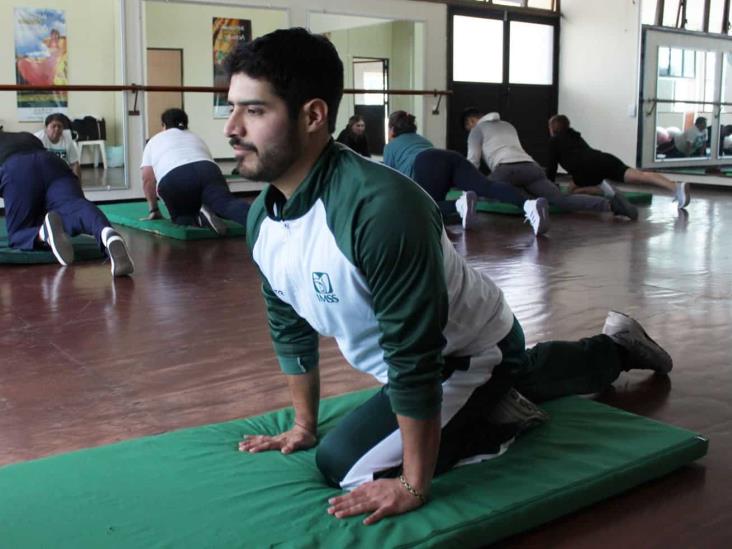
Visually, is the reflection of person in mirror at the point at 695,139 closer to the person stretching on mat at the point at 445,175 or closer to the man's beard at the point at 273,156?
the person stretching on mat at the point at 445,175

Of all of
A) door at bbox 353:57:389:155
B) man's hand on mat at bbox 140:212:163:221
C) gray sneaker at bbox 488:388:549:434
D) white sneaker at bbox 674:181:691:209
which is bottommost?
gray sneaker at bbox 488:388:549:434

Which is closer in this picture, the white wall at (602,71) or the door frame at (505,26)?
the door frame at (505,26)

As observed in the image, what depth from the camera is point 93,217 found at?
4.98 meters

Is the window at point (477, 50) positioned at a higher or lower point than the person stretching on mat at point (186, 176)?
higher

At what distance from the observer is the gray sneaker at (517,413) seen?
2168mm

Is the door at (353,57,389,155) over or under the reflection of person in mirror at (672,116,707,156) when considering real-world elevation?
over

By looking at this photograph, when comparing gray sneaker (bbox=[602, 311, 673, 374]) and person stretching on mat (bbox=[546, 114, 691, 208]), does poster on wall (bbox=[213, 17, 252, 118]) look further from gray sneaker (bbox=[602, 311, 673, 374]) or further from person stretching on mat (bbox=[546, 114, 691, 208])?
gray sneaker (bbox=[602, 311, 673, 374])

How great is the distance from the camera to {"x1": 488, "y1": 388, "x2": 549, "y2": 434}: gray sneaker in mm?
Result: 2168

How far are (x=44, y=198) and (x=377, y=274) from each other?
13.2 feet

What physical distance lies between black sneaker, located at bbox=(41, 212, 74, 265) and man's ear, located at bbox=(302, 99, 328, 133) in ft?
12.1

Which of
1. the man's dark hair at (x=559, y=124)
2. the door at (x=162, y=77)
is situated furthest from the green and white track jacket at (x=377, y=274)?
the door at (x=162, y=77)

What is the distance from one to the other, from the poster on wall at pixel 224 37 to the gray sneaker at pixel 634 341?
29.5 feet

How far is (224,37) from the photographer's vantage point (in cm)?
1134

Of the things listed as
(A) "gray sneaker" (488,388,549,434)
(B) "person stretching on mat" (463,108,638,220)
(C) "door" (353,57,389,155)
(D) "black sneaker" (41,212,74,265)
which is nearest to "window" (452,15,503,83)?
(C) "door" (353,57,389,155)
